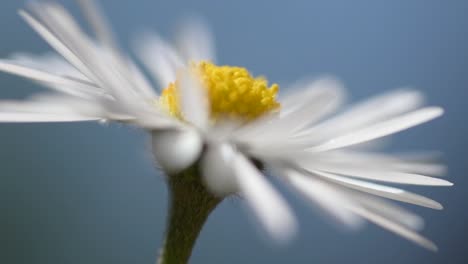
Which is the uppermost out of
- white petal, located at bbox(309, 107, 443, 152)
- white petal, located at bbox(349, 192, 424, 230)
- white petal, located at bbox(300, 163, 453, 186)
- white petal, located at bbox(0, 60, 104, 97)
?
white petal, located at bbox(309, 107, 443, 152)

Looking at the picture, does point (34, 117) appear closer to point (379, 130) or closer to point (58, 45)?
point (58, 45)

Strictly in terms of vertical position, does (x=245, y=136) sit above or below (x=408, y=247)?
above

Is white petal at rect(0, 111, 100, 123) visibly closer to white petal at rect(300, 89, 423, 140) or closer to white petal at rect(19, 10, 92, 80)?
white petal at rect(19, 10, 92, 80)

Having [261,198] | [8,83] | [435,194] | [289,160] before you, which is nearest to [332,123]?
[289,160]

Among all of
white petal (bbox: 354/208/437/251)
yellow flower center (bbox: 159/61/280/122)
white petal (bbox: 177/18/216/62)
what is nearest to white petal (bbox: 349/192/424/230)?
white petal (bbox: 354/208/437/251)

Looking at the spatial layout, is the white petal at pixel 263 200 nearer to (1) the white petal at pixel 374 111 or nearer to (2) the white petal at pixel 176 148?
(2) the white petal at pixel 176 148

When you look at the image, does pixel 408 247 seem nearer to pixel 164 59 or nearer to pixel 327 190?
pixel 164 59
